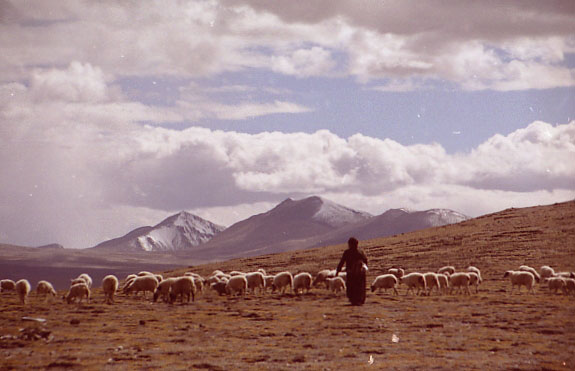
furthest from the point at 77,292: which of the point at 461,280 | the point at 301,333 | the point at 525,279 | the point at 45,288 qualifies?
the point at 525,279

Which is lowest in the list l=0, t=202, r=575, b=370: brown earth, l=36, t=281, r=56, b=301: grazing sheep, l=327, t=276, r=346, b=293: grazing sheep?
l=0, t=202, r=575, b=370: brown earth

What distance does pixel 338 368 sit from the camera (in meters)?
11.7

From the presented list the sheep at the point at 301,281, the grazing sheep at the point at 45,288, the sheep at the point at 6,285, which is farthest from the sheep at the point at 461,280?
the sheep at the point at 6,285

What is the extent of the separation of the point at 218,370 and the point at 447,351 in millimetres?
4923

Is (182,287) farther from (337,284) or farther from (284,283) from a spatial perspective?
(337,284)

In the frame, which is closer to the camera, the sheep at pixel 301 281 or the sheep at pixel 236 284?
the sheep at pixel 236 284

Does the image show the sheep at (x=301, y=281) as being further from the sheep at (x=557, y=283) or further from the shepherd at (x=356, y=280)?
the sheep at (x=557, y=283)

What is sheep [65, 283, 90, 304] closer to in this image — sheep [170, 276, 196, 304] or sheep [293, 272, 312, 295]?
sheep [170, 276, 196, 304]

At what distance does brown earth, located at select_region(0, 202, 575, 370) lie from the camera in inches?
483

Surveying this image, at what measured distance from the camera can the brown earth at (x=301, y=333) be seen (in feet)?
40.3

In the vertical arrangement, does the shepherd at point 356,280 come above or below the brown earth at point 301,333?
above

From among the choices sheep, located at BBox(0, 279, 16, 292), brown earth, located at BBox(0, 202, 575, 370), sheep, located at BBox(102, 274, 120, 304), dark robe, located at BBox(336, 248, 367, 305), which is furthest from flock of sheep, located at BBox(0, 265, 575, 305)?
sheep, located at BBox(0, 279, 16, 292)

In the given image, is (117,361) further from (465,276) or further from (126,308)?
(465,276)

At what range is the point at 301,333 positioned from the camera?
52.3ft
